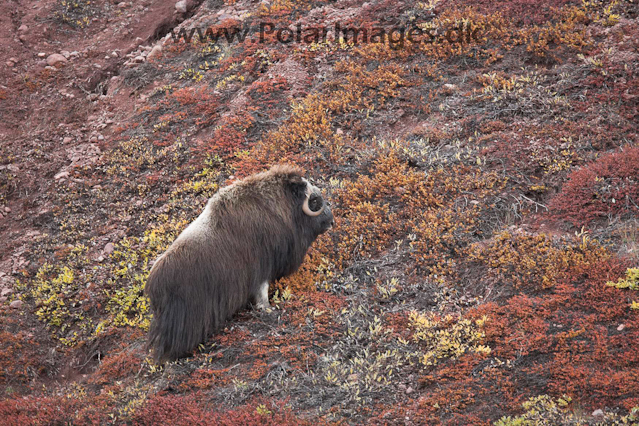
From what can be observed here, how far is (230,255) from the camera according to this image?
5.55m

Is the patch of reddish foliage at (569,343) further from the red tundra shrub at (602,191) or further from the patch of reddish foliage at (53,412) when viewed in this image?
the patch of reddish foliage at (53,412)

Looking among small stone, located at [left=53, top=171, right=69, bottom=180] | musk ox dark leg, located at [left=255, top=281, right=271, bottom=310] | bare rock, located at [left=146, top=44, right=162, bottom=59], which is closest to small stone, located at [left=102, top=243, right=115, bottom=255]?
small stone, located at [left=53, top=171, right=69, bottom=180]

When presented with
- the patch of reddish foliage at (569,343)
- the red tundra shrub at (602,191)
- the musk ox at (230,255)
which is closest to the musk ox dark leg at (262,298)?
the musk ox at (230,255)

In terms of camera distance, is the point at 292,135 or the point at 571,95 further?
the point at 292,135

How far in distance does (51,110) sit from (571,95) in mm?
9881

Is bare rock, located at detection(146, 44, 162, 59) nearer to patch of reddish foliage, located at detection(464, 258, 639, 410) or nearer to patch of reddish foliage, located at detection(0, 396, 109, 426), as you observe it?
patch of reddish foliage, located at detection(0, 396, 109, 426)

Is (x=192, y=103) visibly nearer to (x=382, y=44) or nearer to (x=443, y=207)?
(x=382, y=44)

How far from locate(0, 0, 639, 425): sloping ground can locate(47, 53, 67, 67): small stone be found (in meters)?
0.29

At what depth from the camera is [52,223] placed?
8.35 metres

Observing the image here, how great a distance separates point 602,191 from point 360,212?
114 inches

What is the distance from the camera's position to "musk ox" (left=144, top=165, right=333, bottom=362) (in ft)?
17.4

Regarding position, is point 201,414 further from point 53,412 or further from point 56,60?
point 56,60

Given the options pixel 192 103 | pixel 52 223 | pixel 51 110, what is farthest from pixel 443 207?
pixel 51 110

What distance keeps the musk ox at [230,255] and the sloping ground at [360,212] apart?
26cm
